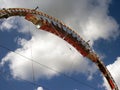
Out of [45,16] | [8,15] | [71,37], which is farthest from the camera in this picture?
[71,37]

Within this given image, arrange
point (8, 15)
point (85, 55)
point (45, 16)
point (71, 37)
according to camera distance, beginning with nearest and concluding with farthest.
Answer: point (8, 15) → point (45, 16) → point (71, 37) → point (85, 55)

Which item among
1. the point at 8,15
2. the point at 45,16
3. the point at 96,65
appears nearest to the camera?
the point at 8,15

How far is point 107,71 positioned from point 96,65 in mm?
1950

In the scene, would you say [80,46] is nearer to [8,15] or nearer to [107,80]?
[107,80]

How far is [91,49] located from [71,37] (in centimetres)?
481

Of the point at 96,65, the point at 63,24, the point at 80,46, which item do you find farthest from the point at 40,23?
the point at 96,65

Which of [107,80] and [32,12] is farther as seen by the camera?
[107,80]

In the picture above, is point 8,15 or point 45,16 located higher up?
point 45,16

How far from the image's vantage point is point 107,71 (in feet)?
152

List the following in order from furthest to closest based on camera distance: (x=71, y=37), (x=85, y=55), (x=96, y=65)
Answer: (x=96, y=65), (x=85, y=55), (x=71, y=37)

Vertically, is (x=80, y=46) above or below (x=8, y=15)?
above

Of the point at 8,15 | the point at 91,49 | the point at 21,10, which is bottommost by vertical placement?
the point at 8,15

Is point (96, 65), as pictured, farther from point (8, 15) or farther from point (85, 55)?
point (8, 15)

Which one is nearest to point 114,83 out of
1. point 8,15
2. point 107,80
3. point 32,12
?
point 107,80
